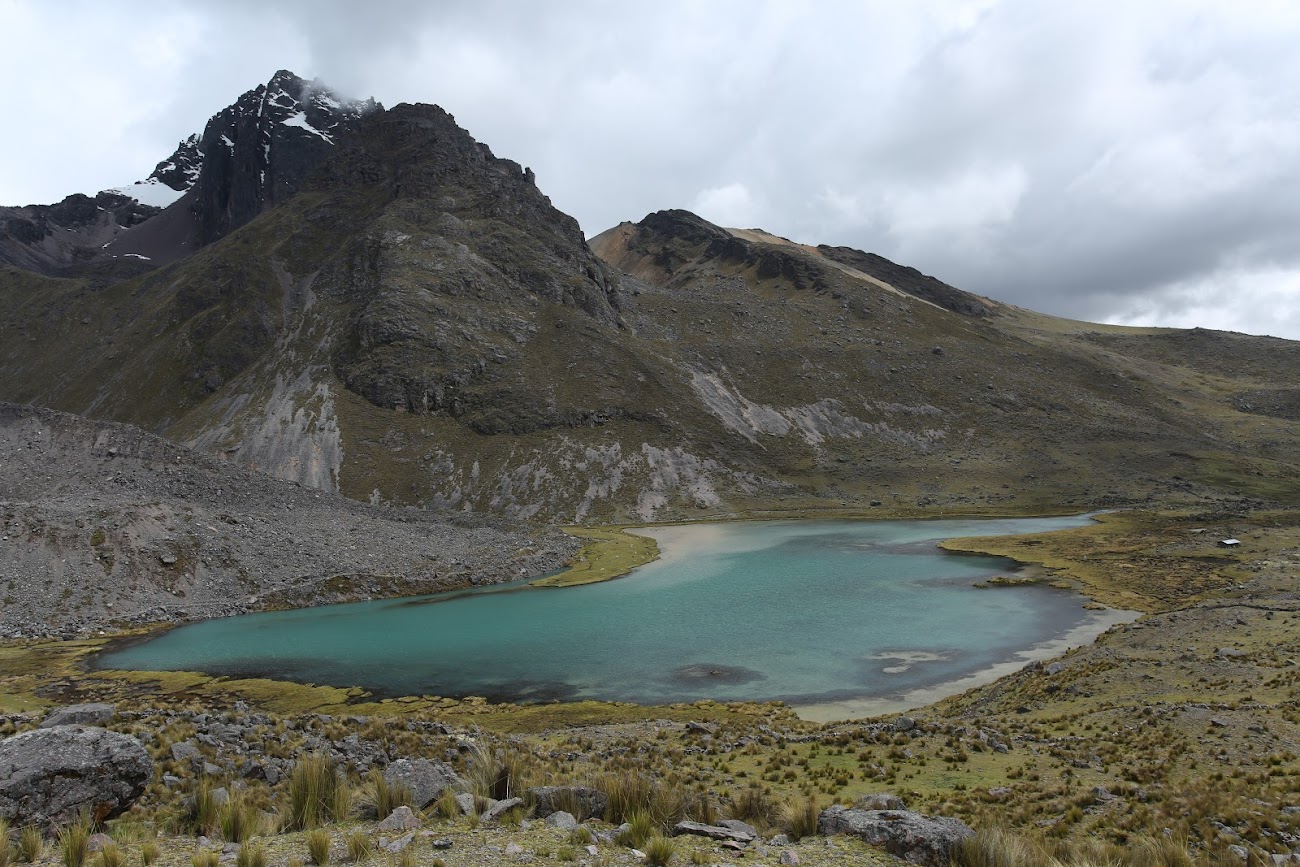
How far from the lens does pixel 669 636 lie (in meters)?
47.7

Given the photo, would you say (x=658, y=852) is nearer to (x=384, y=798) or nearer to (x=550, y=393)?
(x=384, y=798)

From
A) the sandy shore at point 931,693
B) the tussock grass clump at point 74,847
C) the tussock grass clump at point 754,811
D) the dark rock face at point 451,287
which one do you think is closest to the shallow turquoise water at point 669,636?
the sandy shore at point 931,693

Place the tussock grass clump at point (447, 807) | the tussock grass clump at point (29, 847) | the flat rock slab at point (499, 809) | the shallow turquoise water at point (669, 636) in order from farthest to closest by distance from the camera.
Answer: the shallow turquoise water at point (669, 636) < the flat rock slab at point (499, 809) < the tussock grass clump at point (447, 807) < the tussock grass clump at point (29, 847)

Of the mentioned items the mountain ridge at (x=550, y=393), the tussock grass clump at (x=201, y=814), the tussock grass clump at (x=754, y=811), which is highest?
the mountain ridge at (x=550, y=393)

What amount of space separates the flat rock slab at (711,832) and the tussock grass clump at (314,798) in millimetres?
6380

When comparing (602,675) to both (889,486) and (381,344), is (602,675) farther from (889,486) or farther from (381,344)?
(381,344)

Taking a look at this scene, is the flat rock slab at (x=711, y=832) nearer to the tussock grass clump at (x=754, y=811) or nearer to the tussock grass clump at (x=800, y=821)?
the tussock grass clump at (x=800, y=821)

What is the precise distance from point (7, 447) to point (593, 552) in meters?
65.7

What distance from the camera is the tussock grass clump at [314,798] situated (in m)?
12.9

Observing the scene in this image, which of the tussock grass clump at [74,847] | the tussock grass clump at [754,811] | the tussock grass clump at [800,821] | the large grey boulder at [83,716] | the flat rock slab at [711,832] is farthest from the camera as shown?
the large grey boulder at [83,716]

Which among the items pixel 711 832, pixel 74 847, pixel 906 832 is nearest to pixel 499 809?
pixel 711 832

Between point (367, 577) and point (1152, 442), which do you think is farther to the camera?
point (1152, 442)

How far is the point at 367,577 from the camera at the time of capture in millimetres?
67625

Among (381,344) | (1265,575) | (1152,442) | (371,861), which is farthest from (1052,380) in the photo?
(371,861)
